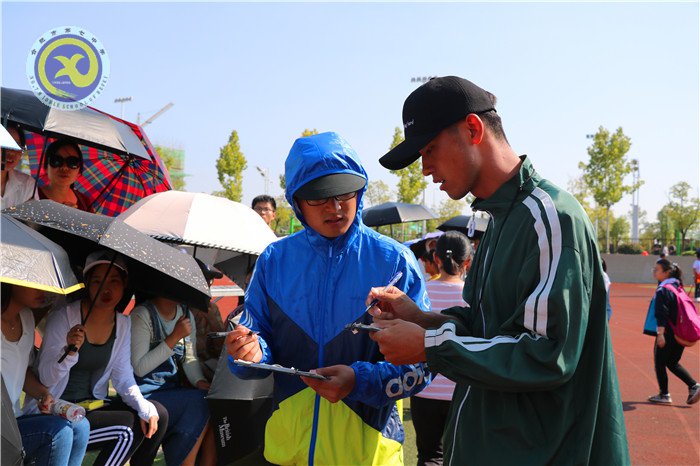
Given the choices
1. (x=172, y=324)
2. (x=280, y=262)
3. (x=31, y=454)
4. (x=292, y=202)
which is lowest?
(x=31, y=454)

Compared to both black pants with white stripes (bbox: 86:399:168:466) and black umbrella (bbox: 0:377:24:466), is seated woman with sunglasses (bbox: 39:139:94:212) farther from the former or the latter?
black umbrella (bbox: 0:377:24:466)

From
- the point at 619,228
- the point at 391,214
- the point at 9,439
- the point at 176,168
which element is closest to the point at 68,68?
the point at 9,439

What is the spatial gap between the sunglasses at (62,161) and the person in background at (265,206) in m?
2.88

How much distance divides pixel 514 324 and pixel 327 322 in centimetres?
99

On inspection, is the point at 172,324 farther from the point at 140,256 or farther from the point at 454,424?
the point at 454,424

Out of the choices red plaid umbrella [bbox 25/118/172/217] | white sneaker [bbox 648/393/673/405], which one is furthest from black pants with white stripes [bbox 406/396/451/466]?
white sneaker [bbox 648/393/673/405]

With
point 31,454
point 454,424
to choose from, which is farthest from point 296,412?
point 31,454

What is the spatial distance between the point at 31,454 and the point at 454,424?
2.65 metres

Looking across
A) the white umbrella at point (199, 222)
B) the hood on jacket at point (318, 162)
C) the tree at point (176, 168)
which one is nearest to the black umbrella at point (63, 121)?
the white umbrella at point (199, 222)

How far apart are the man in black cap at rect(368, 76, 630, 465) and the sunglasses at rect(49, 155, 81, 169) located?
3.96m

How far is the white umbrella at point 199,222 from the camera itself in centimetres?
524

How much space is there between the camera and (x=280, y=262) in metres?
2.63

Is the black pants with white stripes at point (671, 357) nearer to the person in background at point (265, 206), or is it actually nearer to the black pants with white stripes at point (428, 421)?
the black pants with white stripes at point (428, 421)

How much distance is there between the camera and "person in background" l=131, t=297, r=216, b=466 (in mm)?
4441
